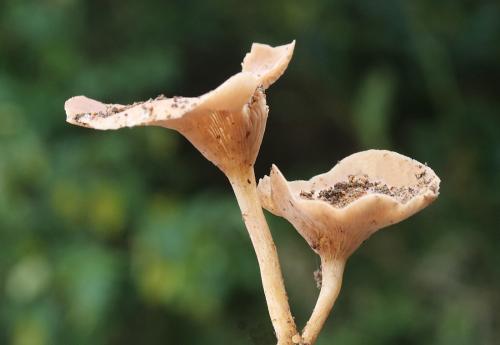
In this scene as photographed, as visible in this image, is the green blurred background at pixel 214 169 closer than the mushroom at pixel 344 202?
No

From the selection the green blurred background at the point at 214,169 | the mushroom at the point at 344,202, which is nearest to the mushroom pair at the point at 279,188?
the mushroom at the point at 344,202

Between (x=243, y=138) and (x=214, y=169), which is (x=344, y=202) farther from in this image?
(x=214, y=169)

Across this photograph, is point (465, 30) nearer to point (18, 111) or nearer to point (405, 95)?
point (405, 95)

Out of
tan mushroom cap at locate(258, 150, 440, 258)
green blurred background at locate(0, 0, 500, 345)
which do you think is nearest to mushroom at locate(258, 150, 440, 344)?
tan mushroom cap at locate(258, 150, 440, 258)

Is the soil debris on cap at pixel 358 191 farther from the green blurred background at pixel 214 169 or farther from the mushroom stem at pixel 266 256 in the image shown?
the green blurred background at pixel 214 169

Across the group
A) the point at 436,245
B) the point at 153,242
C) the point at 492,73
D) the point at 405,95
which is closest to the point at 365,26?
the point at 405,95

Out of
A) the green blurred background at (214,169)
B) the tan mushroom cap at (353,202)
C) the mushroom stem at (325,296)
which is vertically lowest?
the mushroom stem at (325,296)

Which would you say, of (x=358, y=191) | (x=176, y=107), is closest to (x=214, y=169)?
(x=358, y=191)

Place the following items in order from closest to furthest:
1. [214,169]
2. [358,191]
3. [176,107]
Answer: [176,107] < [358,191] < [214,169]
